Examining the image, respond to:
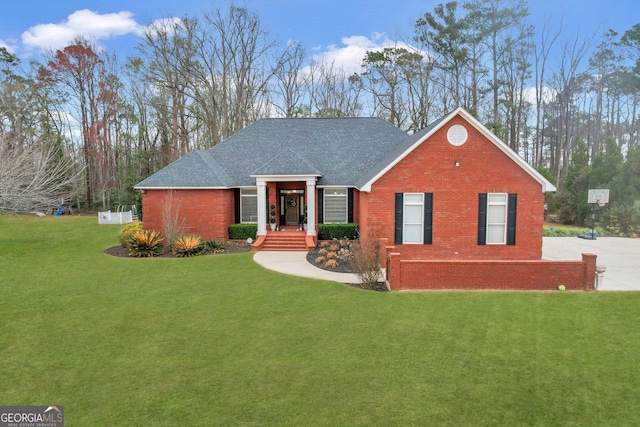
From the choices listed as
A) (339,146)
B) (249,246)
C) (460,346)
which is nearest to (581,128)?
(339,146)

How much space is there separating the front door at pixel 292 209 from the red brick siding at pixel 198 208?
12.9 ft

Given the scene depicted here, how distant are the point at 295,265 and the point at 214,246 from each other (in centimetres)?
521

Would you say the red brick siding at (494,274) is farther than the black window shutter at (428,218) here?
No

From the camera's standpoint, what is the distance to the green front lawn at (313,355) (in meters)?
5.15

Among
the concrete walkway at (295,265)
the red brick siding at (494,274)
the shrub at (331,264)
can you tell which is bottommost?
the concrete walkway at (295,265)

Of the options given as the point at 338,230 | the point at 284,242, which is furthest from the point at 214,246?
the point at 338,230

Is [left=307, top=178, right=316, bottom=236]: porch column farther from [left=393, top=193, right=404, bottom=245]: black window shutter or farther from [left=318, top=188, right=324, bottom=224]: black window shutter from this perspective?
[left=393, top=193, right=404, bottom=245]: black window shutter

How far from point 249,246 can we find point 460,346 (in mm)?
12944

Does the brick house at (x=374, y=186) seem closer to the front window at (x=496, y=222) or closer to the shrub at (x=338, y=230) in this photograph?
the front window at (x=496, y=222)

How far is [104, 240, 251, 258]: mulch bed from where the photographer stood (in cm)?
1653

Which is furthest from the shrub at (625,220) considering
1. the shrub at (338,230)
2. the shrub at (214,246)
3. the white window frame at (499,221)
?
the shrub at (214,246)

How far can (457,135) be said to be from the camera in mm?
14320

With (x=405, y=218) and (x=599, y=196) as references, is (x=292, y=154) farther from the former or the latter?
(x=599, y=196)

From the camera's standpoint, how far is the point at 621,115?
37.5m
